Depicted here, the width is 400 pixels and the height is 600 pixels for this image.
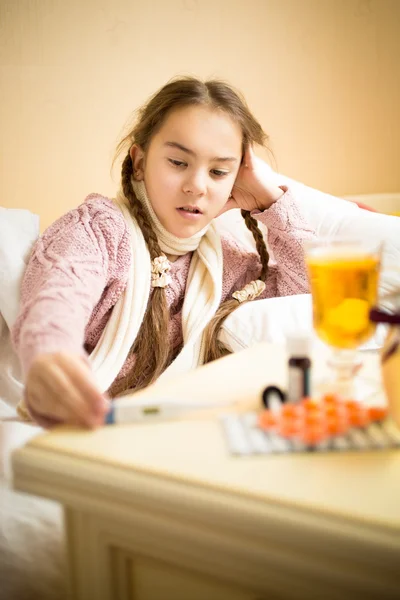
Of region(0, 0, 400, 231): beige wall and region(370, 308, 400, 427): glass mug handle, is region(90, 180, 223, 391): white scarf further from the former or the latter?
region(0, 0, 400, 231): beige wall

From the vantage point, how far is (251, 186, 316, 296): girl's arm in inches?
54.3

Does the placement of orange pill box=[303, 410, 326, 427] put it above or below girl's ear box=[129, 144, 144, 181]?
below

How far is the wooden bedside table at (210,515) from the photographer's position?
0.39 meters

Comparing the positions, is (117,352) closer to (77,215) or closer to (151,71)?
(77,215)

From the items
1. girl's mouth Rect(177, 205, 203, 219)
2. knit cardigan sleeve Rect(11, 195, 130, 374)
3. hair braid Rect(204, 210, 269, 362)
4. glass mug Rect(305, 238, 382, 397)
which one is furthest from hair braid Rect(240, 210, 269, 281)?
glass mug Rect(305, 238, 382, 397)

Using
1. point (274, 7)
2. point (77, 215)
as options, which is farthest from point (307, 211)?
point (274, 7)

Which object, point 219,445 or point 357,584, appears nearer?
point 357,584

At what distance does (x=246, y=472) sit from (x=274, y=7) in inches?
86.2

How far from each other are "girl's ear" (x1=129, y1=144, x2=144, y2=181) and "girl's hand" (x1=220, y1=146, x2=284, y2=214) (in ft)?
0.76

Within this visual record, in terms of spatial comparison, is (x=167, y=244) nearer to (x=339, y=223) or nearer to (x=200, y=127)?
(x=200, y=127)

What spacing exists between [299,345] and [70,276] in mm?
427

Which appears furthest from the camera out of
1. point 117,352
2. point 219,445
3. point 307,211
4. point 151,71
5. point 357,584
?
point 151,71

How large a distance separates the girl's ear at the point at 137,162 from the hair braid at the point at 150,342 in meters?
0.10

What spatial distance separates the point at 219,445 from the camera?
1.63ft
